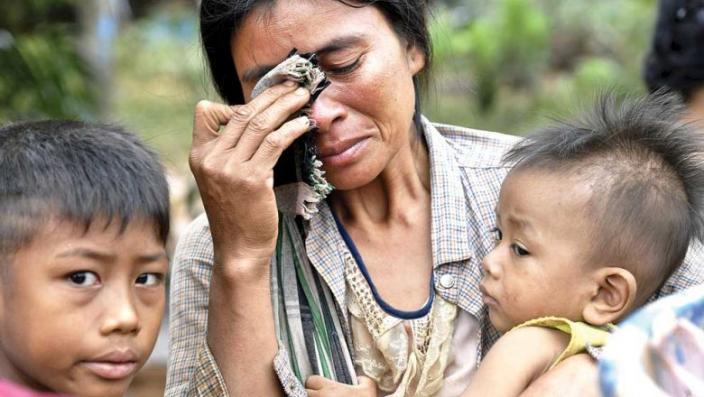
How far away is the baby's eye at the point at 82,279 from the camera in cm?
182

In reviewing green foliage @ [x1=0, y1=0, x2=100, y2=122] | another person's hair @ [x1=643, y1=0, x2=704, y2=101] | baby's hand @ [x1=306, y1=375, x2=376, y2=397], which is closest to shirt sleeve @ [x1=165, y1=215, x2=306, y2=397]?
baby's hand @ [x1=306, y1=375, x2=376, y2=397]

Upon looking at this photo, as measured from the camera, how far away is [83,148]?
1948 millimetres

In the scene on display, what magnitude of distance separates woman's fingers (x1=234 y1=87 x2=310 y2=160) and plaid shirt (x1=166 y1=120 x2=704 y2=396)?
360 mm

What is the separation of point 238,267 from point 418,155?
707 mm

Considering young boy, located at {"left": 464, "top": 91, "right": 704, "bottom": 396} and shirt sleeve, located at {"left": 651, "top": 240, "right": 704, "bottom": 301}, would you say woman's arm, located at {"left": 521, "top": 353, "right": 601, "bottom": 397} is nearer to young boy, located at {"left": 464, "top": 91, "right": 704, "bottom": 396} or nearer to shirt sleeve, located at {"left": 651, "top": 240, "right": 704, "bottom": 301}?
young boy, located at {"left": 464, "top": 91, "right": 704, "bottom": 396}

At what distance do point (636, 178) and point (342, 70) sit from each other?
2.22ft

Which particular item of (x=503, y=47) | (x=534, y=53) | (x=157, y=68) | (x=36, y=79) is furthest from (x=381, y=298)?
(x=157, y=68)

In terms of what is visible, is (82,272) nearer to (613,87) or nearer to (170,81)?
(613,87)

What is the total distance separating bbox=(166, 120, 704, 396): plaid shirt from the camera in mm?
2309

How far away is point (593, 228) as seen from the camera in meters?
2.10

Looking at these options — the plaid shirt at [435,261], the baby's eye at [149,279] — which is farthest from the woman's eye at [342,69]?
the baby's eye at [149,279]

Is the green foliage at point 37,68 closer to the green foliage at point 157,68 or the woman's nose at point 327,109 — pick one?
the woman's nose at point 327,109

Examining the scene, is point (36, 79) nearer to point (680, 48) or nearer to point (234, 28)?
point (234, 28)

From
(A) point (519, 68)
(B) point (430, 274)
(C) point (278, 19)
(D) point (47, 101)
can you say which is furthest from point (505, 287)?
(A) point (519, 68)
